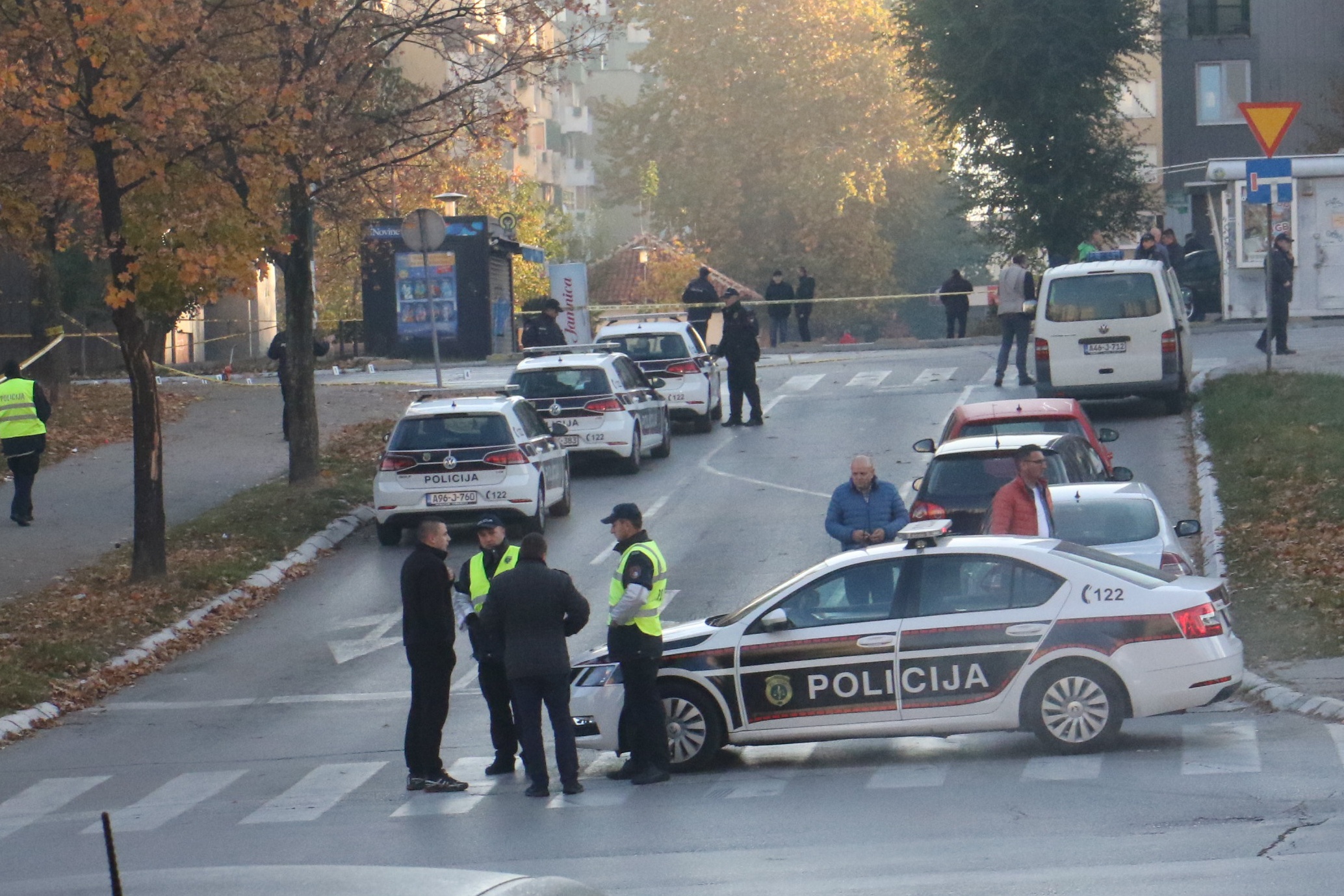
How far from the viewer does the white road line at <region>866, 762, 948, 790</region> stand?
10.5 meters

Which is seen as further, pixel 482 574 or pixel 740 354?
pixel 740 354

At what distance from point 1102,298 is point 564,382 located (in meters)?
7.38

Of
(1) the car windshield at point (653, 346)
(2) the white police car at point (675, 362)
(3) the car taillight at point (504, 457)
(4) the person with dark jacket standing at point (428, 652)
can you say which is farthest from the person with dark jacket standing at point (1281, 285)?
(4) the person with dark jacket standing at point (428, 652)

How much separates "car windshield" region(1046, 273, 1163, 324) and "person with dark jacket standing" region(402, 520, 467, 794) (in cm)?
1557

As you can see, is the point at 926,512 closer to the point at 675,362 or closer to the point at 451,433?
the point at 451,433

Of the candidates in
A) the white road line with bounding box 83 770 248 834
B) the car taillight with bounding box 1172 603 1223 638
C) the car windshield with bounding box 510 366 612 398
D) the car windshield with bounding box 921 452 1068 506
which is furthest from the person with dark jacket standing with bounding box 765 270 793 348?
the car taillight with bounding box 1172 603 1223 638

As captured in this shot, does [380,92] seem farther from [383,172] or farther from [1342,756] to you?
[1342,756]

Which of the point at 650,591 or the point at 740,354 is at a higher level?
the point at 740,354

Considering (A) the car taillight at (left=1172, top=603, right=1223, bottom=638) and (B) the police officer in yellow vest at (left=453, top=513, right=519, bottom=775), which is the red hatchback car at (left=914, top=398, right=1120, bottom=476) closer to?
(A) the car taillight at (left=1172, top=603, right=1223, bottom=638)

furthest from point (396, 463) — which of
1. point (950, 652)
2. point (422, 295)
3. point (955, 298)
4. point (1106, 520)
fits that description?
point (422, 295)

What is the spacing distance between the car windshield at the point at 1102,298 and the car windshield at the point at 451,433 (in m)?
8.86

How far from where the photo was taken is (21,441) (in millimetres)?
20703

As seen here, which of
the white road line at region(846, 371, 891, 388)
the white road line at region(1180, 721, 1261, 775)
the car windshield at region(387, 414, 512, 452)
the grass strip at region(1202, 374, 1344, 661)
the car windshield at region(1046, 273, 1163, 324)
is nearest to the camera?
the white road line at region(1180, 721, 1261, 775)

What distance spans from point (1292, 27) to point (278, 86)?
4382 cm
